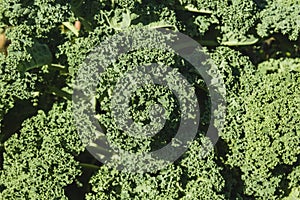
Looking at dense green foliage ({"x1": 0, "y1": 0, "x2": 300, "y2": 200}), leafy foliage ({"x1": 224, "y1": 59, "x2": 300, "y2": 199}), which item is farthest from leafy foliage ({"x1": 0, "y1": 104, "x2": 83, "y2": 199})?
leafy foliage ({"x1": 224, "y1": 59, "x2": 300, "y2": 199})

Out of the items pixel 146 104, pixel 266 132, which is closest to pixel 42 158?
pixel 146 104

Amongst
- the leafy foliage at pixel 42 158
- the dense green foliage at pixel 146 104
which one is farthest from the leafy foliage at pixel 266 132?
the leafy foliage at pixel 42 158

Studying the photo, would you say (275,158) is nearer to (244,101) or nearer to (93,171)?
(244,101)

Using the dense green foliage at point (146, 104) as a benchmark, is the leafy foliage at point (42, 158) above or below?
below

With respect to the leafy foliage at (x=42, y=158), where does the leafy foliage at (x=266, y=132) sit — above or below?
above

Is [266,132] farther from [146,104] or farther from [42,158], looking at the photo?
[42,158]

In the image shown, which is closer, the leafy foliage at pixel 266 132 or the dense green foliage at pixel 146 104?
the dense green foliage at pixel 146 104

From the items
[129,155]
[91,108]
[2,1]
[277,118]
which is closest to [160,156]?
[129,155]

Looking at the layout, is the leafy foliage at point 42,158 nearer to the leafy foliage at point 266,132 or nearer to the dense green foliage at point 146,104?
the dense green foliage at point 146,104
